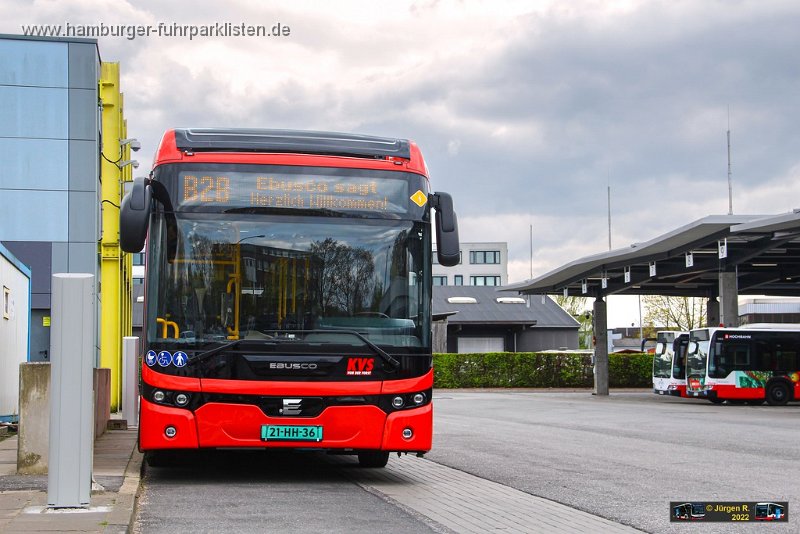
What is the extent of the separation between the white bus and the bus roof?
3216cm

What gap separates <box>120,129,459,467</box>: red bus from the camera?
10.5m

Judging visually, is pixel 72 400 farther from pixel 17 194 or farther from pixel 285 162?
pixel 17 194

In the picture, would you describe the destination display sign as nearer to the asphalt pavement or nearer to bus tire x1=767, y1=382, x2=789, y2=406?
the asphalt pavement

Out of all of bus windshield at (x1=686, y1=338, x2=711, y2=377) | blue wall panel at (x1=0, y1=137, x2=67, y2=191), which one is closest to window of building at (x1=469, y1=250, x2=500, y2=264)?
bus windshield at (x1=686, y1=338, x2=711, y2=377)

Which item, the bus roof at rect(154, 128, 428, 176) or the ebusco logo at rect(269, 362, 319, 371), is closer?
the ebusco logo at rect(269, 362, 319, 371)

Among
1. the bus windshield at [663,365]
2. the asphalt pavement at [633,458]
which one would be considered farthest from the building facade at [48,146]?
the bus windshield at [663,365]

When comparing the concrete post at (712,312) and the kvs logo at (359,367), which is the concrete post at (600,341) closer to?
the concrete post at (712,312)

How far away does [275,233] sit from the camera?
1092 cm

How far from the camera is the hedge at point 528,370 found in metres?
54.2

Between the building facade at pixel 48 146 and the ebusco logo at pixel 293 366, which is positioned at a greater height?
the building facade at pixel 48 146

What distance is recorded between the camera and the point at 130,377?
20.2 meters

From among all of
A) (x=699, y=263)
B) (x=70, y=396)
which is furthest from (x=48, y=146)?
(x=70, y=396)

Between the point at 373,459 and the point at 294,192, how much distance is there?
341 cm

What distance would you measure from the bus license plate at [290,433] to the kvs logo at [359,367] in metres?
0.58
